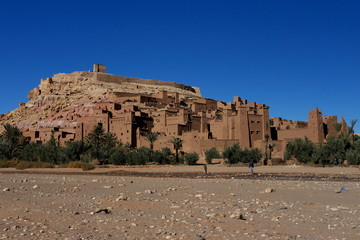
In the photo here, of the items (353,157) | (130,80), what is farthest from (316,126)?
(130,80)

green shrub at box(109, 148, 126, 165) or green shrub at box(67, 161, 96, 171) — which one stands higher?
green shrub at box(109, 148, 126, 165)

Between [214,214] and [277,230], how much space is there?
202 cm

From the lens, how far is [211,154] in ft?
150

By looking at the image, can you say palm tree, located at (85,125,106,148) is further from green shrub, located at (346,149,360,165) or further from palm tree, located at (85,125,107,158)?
green shrub, located at (346,149,360,165)

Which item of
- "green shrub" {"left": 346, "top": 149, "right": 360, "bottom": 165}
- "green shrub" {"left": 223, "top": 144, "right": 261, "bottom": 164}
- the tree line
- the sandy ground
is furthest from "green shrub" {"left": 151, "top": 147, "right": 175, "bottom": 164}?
the sandy ground

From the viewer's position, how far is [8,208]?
10648 millimetres

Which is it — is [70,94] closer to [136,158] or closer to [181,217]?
[136,158]

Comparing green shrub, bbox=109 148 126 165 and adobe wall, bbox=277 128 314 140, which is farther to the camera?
adobe wall, bbox=277 128 314 140

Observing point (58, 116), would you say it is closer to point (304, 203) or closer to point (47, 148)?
point (47, 148)

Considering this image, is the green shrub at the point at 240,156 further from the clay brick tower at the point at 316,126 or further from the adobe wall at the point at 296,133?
the clay brick tower at the point at 316,126

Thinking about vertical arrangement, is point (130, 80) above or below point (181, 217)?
above

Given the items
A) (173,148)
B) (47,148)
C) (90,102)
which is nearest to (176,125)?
(173,148)

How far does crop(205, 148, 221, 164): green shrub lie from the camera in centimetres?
4486

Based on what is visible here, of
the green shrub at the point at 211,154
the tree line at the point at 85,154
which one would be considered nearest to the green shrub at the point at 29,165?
the tree line at the point at 85,154
